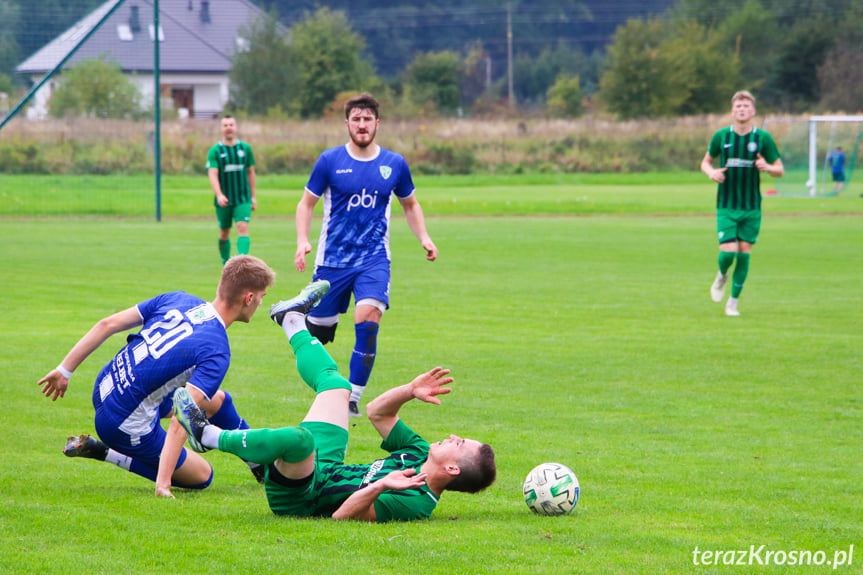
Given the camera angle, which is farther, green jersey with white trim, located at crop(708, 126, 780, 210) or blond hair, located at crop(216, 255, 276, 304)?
green jersey with white trim, located at crop(708, 126, 780, 210)

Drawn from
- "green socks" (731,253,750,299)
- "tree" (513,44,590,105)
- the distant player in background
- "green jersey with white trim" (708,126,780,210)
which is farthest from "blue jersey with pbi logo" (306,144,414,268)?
"tree" (513,44,590,105)

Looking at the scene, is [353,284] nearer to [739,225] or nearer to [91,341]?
[91,341]

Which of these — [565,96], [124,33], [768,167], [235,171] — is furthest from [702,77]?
[768,167]

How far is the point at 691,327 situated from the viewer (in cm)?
1246

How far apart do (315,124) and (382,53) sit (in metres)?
69.3

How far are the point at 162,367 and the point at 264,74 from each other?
6164 centimetres

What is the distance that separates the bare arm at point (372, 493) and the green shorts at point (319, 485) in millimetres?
Answer: 99

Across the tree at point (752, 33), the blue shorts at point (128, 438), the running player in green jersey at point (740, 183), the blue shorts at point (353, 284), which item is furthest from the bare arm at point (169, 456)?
the tree at point (752, 33)

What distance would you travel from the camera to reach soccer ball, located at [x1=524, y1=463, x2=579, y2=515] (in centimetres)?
550

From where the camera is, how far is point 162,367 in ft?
18.3

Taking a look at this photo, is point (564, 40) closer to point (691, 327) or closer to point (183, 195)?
point (183, 195)

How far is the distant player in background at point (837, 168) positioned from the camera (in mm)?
41500

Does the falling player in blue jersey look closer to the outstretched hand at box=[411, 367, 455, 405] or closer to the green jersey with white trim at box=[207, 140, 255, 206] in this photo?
the outstretched hand at box=[411, 367, 455, 405]

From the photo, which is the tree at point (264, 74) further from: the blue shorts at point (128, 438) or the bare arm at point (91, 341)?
the bare arm at point (91, 341)
